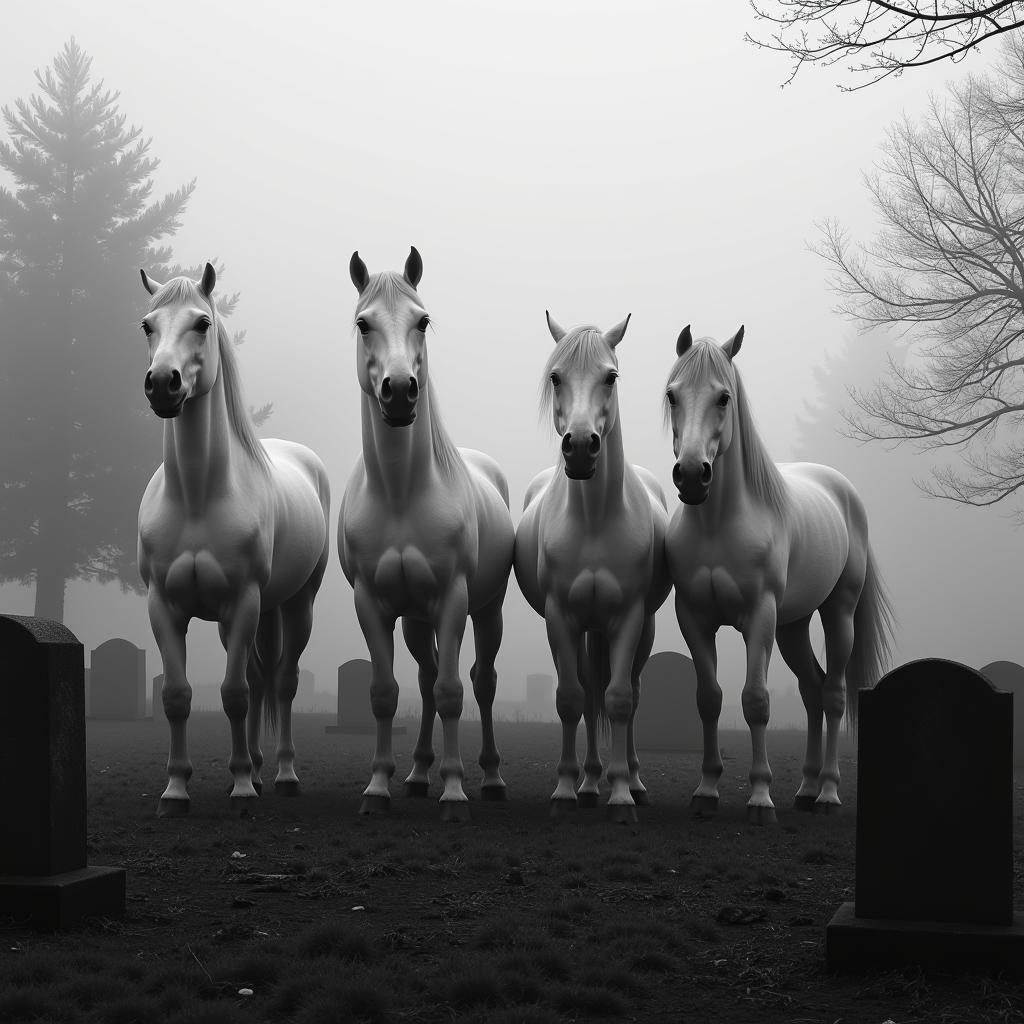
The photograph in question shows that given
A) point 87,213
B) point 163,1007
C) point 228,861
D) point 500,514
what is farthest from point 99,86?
point 163,1007

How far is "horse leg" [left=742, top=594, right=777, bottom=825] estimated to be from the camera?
802 cm

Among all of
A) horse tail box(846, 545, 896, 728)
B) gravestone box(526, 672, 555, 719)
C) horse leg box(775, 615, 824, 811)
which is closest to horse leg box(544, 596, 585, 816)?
horse leg box(775, 615, 824, 811)

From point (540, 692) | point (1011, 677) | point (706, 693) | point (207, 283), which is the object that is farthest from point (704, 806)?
point (540, 692)

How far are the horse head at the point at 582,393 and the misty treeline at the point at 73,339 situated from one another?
22271 mm

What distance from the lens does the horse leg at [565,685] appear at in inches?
325

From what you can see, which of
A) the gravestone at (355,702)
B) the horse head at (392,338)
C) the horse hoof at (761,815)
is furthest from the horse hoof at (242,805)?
the gravestone at (355,702)

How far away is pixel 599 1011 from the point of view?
3836mm

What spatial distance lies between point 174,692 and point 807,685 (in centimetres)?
512

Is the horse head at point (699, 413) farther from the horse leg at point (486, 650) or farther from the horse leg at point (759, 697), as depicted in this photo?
the horse leg at point (486, 650)

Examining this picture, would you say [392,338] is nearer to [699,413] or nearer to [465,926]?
[699,413]

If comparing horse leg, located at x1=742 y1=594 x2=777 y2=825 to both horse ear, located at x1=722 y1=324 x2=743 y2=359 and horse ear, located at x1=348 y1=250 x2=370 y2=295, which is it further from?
horse ear, located at x1=348 y1=250 x2=370 y2=295

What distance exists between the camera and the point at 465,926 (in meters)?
4.94

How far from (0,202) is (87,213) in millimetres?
2123

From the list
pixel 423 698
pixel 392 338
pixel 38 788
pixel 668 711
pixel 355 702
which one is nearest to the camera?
pixel 38 788
